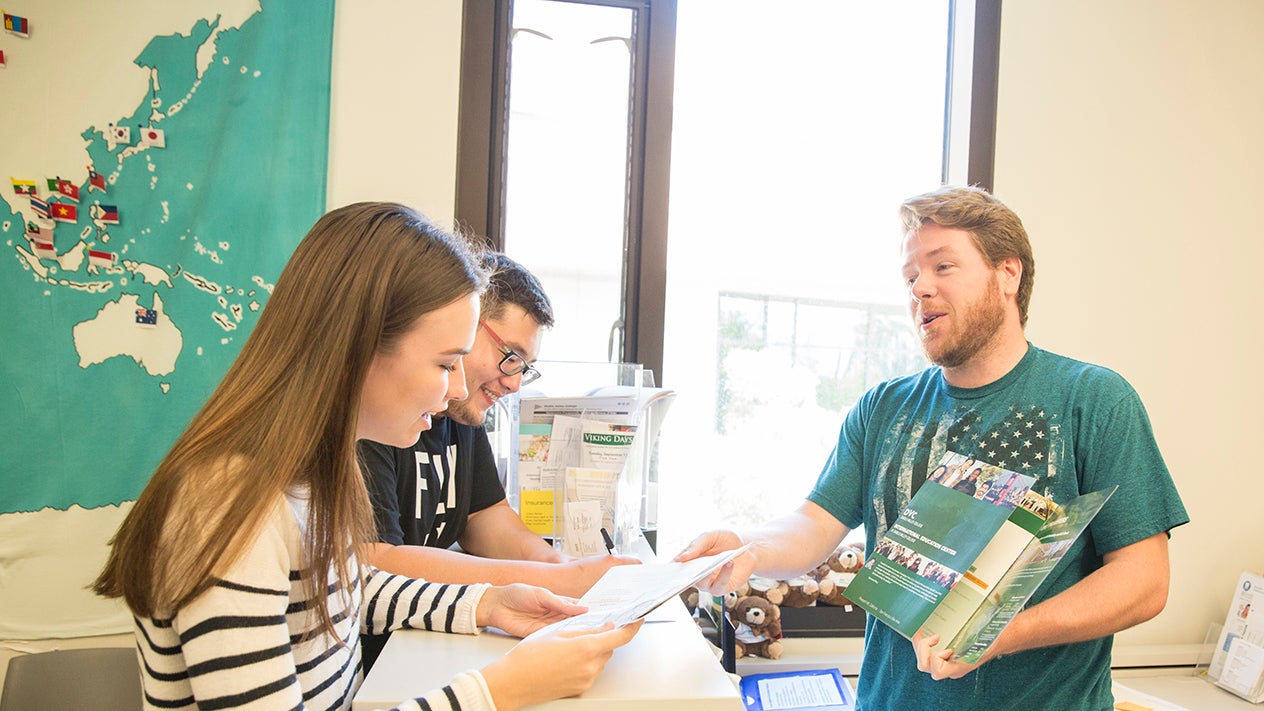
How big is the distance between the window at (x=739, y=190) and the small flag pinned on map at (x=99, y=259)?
0.97 meters

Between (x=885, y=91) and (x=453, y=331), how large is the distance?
2109 mm

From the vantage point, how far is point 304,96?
2.13 m

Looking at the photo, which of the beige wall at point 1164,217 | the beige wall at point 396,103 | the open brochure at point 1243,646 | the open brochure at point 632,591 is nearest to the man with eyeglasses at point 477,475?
the open brochure at point 632,591

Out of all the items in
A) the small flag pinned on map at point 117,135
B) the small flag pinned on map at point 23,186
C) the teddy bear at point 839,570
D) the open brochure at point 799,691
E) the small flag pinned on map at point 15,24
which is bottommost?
the open brochure at point 799,691

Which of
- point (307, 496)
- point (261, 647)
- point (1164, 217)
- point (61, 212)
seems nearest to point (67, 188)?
point (61, 212)

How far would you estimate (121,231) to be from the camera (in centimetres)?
203

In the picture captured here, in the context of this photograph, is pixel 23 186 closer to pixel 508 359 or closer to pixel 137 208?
pixel 137 208

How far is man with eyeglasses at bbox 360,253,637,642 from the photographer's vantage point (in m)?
1.35

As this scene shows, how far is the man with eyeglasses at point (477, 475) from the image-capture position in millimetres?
1354

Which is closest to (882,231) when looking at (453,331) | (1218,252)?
(1218,252)

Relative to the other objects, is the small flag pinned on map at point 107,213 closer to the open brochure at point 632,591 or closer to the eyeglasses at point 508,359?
the eyeglasses at point 508,359

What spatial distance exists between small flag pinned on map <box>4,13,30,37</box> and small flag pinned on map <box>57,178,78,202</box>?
1.19ft

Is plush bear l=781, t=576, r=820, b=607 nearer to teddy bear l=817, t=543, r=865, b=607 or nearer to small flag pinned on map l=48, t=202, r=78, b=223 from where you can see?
teddy bear l=817, t=543, r=865, b=607

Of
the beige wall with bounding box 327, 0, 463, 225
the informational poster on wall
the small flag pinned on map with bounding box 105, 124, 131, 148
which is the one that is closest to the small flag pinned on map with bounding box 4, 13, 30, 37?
the informational poster on wall
